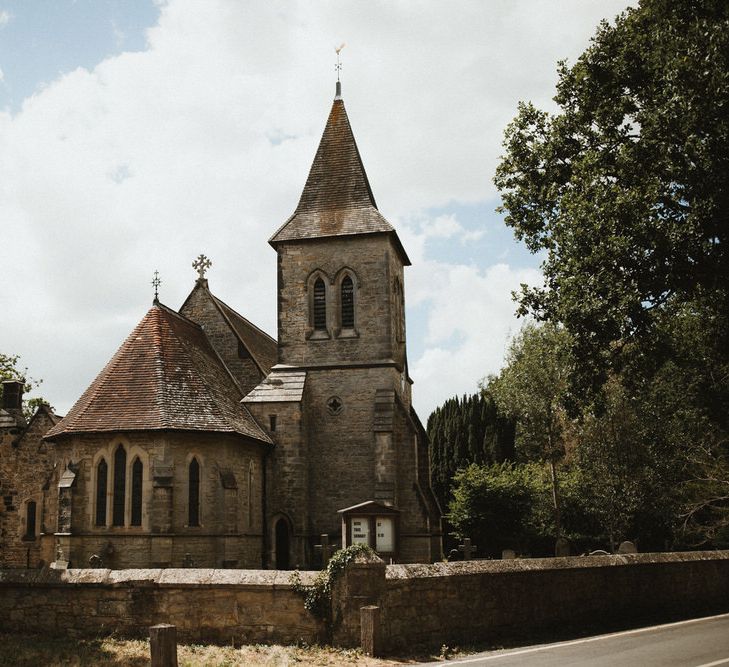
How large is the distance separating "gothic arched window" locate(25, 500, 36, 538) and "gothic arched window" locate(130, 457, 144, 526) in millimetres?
7161

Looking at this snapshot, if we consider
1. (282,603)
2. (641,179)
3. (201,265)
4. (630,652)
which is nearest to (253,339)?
(201,265)

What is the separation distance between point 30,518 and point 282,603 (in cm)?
1861

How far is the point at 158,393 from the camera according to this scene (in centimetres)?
2308

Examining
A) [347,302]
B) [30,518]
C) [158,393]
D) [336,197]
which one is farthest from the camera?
[336,197]

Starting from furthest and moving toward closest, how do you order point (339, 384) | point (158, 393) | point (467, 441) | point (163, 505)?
point (467, 441) < point (339, 384) < point (158, 393) < point (163, 505)

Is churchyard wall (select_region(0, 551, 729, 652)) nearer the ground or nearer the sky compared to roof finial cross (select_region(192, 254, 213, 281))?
nearer the ground

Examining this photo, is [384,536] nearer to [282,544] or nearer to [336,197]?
[282,544]

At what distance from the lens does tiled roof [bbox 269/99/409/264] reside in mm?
28594

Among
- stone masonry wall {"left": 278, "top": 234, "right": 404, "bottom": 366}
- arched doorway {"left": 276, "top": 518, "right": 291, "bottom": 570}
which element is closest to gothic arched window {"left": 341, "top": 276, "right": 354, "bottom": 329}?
stone masonry wall {"left": 278, "top": 234, "right": 404, "bottom": 366}

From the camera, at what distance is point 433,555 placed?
2655 cm

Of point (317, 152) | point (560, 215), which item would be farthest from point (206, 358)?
point (560, 215)

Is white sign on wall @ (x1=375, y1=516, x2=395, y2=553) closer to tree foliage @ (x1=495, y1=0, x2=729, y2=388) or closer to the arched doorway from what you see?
the arched doorway

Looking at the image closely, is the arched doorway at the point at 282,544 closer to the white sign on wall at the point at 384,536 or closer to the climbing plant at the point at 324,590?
the white sign on wall at the point at 384,536

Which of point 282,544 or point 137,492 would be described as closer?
point 137,492
